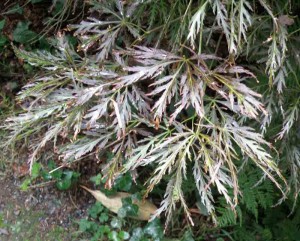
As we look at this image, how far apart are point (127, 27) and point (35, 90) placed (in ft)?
1.66

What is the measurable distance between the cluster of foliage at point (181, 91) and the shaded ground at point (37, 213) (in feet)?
1.74

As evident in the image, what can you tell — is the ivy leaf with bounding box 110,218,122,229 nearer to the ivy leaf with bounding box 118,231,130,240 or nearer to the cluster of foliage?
the ivy leaf with bounding box 118,231,130,240

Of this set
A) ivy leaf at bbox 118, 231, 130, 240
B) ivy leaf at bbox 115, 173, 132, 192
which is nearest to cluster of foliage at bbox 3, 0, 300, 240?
ivy leaf at bbox 115, 173, 132, 192

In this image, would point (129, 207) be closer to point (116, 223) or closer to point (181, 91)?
point (116, 223)

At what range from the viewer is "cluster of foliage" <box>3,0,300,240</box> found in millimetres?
1979

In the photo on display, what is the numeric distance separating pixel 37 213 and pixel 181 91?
1.39 metres

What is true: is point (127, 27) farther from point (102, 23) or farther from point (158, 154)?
point (158, 154)

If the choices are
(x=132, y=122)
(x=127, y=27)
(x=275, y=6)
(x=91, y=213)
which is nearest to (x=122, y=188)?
(x=91, y=213)

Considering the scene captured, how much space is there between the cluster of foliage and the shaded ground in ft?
1.74

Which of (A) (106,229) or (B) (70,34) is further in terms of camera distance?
(B) (70,34)

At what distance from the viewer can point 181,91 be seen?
1965 millimetres

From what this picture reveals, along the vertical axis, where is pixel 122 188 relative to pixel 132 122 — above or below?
below

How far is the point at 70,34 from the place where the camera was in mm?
3109

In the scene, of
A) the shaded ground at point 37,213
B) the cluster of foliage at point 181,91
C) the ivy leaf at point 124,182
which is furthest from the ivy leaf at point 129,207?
the cluster of foliage at point 181,91
